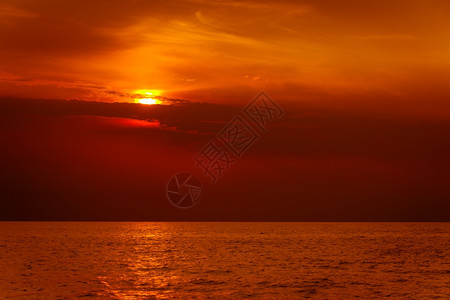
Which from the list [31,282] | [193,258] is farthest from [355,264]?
[31,282]

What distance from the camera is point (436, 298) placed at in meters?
44.5

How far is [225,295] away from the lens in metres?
45.6

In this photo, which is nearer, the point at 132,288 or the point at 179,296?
the point at 179,296

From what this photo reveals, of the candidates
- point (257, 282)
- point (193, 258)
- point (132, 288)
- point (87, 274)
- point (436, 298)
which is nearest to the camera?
point (436, 298)

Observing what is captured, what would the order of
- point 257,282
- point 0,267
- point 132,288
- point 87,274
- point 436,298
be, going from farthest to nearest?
point 0,267 → point 87,274 → point 257,282 → point 132,288 → point 436,298

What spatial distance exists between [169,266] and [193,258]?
14301mm

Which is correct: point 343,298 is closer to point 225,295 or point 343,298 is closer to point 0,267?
point 225,295

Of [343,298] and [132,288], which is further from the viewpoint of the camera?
[132,288]

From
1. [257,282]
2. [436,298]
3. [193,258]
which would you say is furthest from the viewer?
[193,258]

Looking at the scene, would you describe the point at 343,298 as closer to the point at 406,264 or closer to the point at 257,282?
the point at 257,282

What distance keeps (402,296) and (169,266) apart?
31.4 meters

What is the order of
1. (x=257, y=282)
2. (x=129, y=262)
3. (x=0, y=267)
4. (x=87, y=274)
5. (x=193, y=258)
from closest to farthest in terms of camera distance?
(x=257, y=282) → (x=87, y=274) → (x=0, y=267) → (x=129, y=262) → (x=193, y=258)

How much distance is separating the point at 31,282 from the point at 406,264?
156ft

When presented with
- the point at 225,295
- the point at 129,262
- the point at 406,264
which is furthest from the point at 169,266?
the point at 406,264
